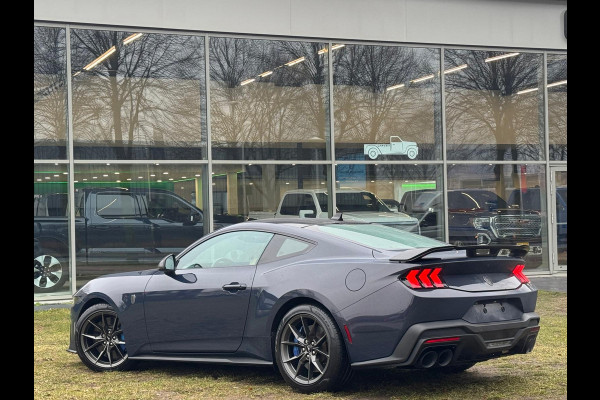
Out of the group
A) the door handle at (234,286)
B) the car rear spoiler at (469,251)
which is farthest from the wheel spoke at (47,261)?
the car rear spoiler at (469,251)

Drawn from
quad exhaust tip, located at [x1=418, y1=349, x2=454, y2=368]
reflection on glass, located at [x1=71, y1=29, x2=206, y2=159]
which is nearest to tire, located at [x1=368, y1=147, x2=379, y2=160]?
reflection on glass, located at [x1=71, y1=29, x2=206, y2=159]

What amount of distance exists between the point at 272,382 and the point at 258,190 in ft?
29.9

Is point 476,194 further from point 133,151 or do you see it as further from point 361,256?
point 361,256

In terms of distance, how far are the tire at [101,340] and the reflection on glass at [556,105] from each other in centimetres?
1298

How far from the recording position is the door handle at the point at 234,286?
7234mm

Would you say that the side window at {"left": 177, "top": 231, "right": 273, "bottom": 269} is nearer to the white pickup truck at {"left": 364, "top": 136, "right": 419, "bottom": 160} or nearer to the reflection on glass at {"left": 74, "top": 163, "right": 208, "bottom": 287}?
the reflection on glass at {"left": 74, "top": 163, "right": 208, "bottom": 287}

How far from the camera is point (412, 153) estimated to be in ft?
57.7

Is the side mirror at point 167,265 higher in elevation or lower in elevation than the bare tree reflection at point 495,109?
lower

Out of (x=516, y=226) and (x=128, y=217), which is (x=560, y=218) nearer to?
(x=516, y=226)

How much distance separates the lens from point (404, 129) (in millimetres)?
17531

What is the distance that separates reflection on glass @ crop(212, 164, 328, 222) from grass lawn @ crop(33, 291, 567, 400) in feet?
24.0

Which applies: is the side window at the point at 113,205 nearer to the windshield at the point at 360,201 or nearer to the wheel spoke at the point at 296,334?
the windshield at the point at 360,201

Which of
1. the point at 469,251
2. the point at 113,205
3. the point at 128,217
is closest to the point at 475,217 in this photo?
the point at 128,217
